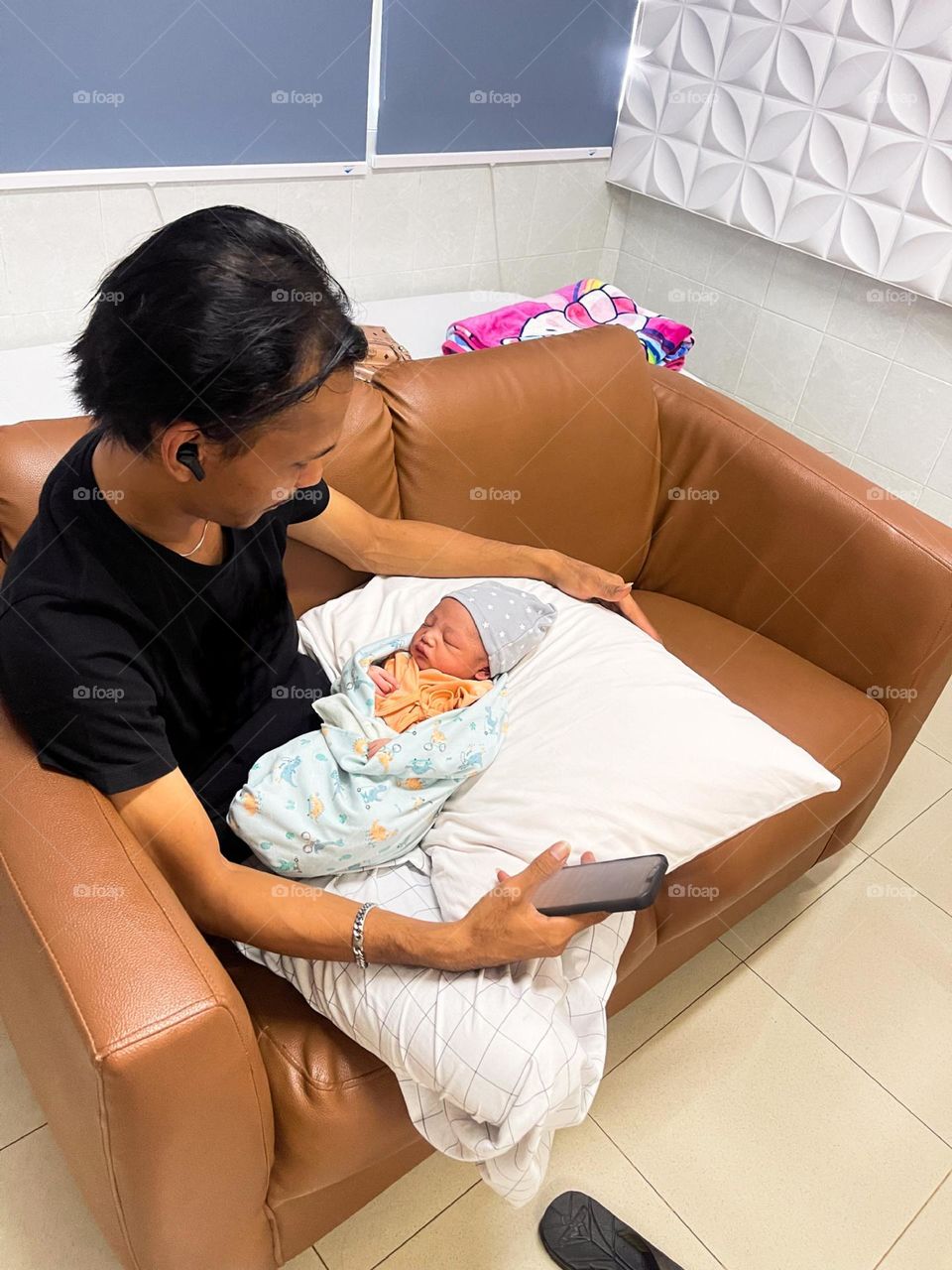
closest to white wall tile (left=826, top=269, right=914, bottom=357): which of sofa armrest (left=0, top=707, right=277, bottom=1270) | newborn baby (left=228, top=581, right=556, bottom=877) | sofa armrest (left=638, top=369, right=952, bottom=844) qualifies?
sofa armrest (left=638, top=369, right=952, bottom=844)

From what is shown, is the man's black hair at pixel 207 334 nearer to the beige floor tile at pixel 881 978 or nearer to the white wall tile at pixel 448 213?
the beige floor tile at pixel 881 978

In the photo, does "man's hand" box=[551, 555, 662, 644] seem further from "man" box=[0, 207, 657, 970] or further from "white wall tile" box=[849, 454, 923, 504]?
"white wall tile" box=[849, 454, 923, 504]

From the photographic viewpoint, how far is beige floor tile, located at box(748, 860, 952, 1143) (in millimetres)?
1733

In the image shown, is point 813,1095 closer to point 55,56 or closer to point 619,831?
point 619,831

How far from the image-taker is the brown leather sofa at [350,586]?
0.94m

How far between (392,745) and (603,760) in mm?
302

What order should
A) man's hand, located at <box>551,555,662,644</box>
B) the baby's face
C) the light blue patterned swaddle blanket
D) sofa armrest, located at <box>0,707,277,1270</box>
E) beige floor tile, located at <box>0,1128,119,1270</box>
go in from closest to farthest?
sofa armrest, located at <box>0,707,277,1270</box>, the light blue patterned swaddle blanket, beige floor tile, located at <box>0,1128,119,1270</box>, the baby's face, man's hand, located at <box>551,555,662,644</box>

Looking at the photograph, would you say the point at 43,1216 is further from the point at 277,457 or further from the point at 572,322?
the point at 572,322

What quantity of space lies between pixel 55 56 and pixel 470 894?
188 cm

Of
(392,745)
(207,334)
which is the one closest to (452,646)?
(392,745)

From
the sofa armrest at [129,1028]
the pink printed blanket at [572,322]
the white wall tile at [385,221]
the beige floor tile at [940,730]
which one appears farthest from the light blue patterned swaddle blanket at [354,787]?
the white wall tile at [385,221]

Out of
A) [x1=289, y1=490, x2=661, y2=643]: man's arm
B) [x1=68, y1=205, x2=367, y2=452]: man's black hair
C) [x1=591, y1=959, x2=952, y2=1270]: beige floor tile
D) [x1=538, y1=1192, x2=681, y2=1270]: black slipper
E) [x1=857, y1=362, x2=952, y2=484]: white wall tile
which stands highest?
[x1=68, y1=205, x2=367, y2=452]: man's black hair

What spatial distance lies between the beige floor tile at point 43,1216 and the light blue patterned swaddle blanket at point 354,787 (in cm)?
61

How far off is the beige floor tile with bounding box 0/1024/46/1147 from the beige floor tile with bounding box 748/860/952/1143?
1.28 m
